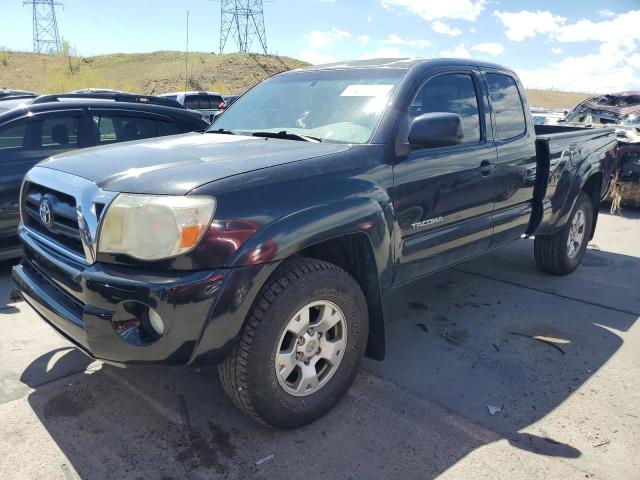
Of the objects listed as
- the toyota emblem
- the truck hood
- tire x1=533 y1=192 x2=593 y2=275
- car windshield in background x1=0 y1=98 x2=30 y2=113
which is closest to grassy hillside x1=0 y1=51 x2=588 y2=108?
car windshield in background x1=0 y1=98 x2=30 y2=113

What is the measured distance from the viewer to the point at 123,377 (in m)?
3.27

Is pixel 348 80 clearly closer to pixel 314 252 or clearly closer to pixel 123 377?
pixel 314 252

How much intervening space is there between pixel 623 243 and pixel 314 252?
564cm

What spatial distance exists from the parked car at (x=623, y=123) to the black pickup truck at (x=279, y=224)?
14.2ft

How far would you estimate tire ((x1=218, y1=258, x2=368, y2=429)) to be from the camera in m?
2.46

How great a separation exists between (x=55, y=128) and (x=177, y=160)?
11.1 feet

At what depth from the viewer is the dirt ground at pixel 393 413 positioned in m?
2.51

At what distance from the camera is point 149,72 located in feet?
209

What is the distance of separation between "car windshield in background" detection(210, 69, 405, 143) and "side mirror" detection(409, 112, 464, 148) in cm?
24

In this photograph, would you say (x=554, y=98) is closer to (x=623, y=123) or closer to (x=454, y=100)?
(x=623, y=123)

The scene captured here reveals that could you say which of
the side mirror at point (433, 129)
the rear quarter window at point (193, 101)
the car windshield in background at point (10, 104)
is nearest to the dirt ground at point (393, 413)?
the side mirror at point (433, 129)

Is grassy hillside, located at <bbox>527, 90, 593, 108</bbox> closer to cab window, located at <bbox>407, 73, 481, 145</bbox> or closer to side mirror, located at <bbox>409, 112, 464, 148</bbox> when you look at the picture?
cab window, located at <bbox>407, 73, 481, 145</bbox>

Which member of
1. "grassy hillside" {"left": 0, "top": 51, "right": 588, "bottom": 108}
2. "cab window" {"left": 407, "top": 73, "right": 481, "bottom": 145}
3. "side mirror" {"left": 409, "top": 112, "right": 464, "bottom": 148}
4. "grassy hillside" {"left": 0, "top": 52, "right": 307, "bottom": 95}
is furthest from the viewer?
"grassy hillside" {"left": 0, "top": 51, "right": 588, "bottom": 108}

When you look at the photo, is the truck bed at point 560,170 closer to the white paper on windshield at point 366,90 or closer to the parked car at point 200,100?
the white paper on windshield at point 366,90
